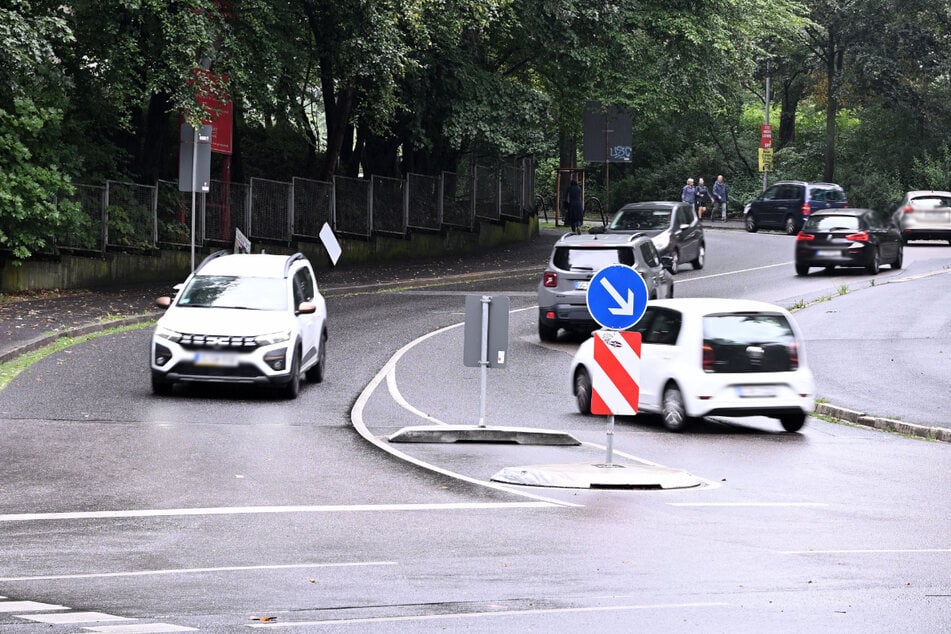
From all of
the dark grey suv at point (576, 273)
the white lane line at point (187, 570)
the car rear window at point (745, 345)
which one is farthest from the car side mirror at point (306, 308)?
the white lane line at point (187, 570)

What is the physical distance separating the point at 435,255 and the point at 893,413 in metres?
25.8

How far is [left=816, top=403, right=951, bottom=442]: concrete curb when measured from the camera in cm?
1762

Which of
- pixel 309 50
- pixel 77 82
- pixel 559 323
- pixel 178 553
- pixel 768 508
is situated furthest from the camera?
pixel 309 50

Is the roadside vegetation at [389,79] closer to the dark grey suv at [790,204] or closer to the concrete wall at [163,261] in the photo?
the concrete wall at [163,261]

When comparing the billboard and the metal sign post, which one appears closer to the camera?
the metal sign post

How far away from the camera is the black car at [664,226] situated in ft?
121

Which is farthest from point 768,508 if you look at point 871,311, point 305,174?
point 305,174

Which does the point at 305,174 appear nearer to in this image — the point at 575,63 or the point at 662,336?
the point at 575,63

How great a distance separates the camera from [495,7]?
34500mm

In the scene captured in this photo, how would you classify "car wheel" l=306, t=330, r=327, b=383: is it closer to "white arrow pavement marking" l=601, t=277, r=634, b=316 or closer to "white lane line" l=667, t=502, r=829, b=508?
"white arrow pavement marking" l=601, t=277, r=634, b=316

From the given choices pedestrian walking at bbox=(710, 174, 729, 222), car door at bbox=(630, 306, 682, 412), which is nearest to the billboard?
pedestrian walking at bbox=(710, 174, 729, 222)

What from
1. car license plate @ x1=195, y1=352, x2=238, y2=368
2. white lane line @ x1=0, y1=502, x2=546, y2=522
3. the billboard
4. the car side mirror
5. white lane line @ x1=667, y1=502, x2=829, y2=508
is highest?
the billboard

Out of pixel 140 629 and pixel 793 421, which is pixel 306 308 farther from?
pixel 140 629

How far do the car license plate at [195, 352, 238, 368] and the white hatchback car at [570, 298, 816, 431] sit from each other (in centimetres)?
523
